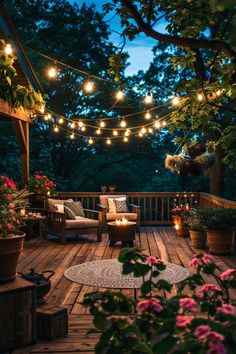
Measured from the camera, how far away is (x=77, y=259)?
257 inches

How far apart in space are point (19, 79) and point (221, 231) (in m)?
4.07

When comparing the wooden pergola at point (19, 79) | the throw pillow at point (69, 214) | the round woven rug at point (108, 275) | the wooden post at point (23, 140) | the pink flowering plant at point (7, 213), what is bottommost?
the round woven rug at point (108, 275)

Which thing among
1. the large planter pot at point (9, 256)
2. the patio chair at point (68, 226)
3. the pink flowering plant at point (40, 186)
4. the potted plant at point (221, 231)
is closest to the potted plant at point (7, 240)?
the large planter pot at point (9, 256)

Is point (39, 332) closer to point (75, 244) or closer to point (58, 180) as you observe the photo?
point (75, 244)

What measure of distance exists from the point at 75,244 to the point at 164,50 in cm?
742

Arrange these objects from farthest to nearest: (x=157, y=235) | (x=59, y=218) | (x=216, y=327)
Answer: (x=157, y=235), (x=59, y=218), (x=216, y=327)

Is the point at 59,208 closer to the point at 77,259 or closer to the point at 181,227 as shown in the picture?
the point at 77,259

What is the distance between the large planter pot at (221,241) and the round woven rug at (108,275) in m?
1.09

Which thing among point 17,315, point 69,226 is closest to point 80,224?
point 69,226

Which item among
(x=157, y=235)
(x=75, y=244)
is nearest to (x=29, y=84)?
(x=75, y=244)

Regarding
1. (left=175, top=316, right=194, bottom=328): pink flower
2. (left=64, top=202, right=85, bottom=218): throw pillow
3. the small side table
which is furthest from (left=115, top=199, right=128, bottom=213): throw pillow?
(left=175, top=316, right=194, bottom=328): pink flower

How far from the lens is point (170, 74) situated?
1356 cm

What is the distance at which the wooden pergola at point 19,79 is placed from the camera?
6.09 meters

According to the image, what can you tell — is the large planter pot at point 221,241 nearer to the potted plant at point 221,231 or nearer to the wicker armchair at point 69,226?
the potted plant at point 221,231
